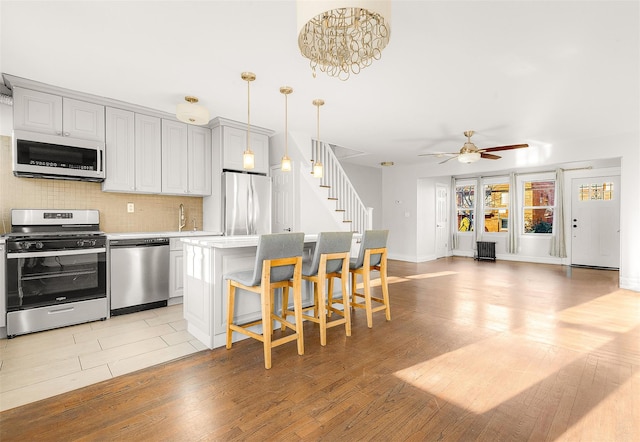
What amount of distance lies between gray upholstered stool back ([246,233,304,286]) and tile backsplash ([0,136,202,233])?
9.00ft

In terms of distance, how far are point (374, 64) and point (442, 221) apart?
6.91 m

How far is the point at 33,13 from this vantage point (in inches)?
86.0

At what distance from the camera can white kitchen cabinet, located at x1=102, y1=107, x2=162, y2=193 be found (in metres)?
3.79

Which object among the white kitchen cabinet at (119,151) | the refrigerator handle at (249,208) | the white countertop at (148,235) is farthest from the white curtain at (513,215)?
the white kitchen cabinet at (119,151)

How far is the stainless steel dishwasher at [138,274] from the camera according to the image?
352 cm

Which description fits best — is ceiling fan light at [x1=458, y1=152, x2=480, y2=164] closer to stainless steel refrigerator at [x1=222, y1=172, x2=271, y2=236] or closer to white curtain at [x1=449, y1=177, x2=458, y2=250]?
stainless steel refrigerator at [x1=222, y1=172, x2=271, y2=236]

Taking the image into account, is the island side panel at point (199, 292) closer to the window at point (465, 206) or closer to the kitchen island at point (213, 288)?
the kitchen island at point (213, 288)

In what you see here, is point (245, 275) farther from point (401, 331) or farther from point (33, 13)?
point (33, 13)

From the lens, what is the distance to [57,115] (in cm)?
342

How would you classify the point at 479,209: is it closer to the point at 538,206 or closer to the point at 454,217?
the point at 454,217

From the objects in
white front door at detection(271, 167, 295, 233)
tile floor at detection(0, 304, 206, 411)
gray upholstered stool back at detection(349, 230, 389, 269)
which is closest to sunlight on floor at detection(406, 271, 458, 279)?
white front door at detection(271, 167, 295, 233)

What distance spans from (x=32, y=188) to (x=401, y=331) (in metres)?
4.34

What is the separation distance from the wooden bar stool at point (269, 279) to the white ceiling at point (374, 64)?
5.41 feet

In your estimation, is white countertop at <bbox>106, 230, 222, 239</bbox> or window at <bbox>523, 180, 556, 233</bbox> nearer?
white countertop at <bbox>106, 230, 222, 239</bbox>
